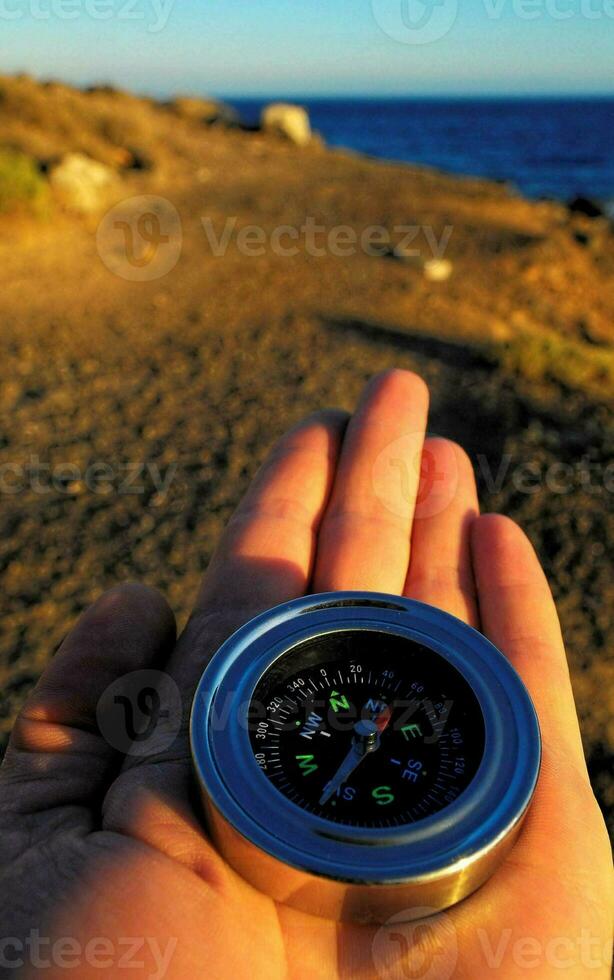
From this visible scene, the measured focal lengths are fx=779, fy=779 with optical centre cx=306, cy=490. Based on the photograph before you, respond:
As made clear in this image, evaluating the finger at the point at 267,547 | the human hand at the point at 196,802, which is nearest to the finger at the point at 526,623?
the human hand at the point at 196,802

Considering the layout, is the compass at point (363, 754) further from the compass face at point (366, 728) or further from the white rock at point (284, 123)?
the white rock at point (284, 123)

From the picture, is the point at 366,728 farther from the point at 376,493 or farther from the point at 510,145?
the point at 510,145

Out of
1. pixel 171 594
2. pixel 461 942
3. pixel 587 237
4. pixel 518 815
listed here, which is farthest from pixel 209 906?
pixel 587 237

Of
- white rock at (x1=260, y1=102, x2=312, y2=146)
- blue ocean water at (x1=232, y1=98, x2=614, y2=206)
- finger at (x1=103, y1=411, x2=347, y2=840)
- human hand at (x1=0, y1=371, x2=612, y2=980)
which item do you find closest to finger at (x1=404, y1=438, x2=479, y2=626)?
human hand at (x1=0, y1=371, x2=612, y2=980)

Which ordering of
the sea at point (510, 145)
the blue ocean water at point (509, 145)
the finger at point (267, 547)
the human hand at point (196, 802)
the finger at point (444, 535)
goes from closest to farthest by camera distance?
the human hand at point (196, 802)
the finger at point (267, 547)
the finger at point (444, 535)
the sea at point (510, 145)
the blue ocean water at point (509, 145)


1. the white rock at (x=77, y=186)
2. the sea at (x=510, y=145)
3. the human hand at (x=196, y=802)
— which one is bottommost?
the human hand at (x=196, y=802)

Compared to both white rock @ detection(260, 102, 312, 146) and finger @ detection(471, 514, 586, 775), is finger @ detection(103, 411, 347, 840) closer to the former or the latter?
finger @ detection(471, 514, 586, 775)

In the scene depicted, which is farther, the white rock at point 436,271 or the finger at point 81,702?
the white rock at point 436,271
